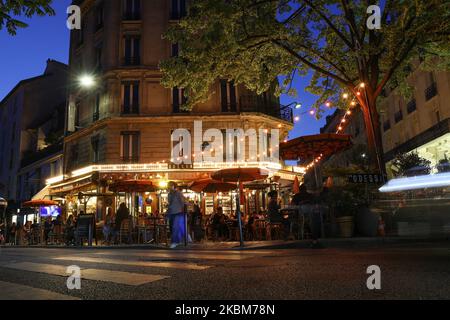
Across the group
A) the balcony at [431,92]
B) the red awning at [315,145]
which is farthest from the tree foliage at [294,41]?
the balcony at [431,92]

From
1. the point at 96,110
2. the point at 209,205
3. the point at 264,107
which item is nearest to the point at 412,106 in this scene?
the point at 264,107

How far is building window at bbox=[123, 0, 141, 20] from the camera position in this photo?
82.1 feet

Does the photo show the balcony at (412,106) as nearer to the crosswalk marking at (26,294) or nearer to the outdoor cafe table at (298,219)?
the outdoor cafe table at (298,219)

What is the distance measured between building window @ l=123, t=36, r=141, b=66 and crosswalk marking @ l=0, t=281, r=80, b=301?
2172 centimetres

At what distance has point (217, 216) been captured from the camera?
14688mm

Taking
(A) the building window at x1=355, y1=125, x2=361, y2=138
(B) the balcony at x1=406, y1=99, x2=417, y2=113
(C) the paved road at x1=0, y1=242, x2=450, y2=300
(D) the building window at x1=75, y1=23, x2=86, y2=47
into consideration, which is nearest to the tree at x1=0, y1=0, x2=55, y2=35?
(C) the paved road at x1=0, y1=242, x2=450, y2=300

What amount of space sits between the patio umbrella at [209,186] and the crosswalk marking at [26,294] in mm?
10520

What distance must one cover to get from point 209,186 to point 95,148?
1181 cm

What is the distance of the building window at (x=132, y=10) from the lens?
25022 millimetres

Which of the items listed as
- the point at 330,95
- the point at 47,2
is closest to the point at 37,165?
the point at 330,95

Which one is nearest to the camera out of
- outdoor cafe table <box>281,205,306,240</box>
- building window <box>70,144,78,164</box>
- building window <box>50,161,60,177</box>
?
outdoor cafe table <box>281,205,306,240</box>

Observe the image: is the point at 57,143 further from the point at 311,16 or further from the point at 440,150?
the point at 440,150

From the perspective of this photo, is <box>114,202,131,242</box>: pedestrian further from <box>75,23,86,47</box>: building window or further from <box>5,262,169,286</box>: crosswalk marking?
<box>75,23,86,47</box>: building window

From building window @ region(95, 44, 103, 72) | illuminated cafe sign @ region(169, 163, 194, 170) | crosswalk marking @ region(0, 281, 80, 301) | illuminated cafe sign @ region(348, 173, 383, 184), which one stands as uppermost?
building window @ region(95, 44, 103, 72)
